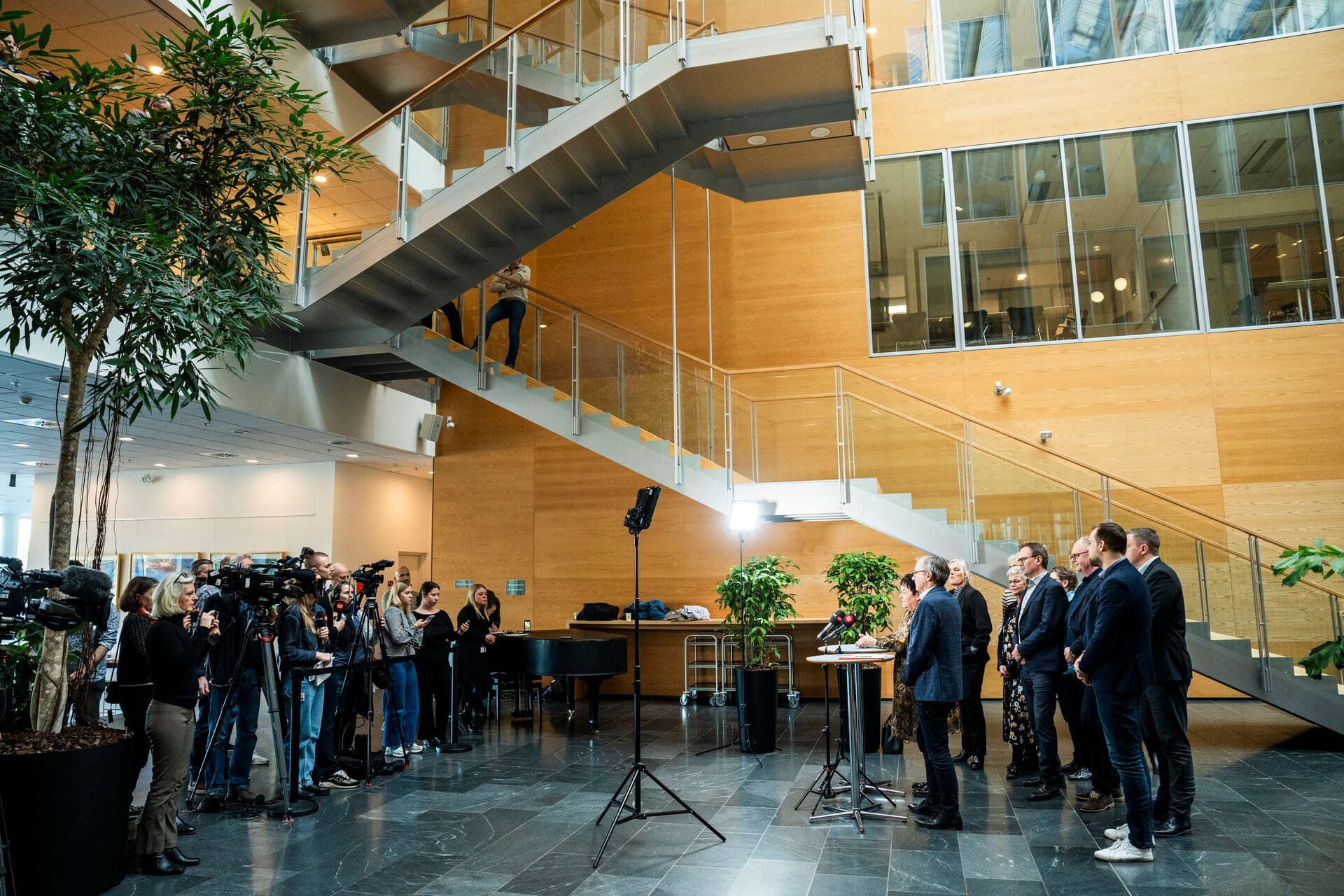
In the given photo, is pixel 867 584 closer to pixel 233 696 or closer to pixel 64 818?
pixel 233 696

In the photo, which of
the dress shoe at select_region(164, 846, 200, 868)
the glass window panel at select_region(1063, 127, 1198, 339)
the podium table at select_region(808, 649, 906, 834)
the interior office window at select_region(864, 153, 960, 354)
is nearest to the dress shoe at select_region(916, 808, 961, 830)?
the podium table at select_region(808, 649, 906, 834)

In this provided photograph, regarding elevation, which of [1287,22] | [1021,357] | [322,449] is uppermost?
[1287,22]

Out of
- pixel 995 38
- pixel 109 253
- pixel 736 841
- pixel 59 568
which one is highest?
pixel 995 38

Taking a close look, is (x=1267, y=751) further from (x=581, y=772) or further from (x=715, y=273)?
(x=715, y=273)

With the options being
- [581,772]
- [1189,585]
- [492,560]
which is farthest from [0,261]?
[1189,585]

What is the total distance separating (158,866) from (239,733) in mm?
1607

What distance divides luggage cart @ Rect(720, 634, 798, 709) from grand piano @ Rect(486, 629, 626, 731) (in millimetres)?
1735

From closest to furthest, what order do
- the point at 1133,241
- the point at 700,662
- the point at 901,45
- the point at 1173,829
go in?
the point at 1173,829 → the point at 1133,241 → the point at 700,662 → the point at 901,45

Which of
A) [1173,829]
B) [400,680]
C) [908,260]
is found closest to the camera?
[1173,829]

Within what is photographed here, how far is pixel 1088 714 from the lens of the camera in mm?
5793

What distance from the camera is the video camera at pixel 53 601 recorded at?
388cm

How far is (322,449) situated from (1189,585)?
937 cm

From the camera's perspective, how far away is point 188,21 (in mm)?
7469

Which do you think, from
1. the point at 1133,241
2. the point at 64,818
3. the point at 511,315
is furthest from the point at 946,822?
the point at 1133,241
